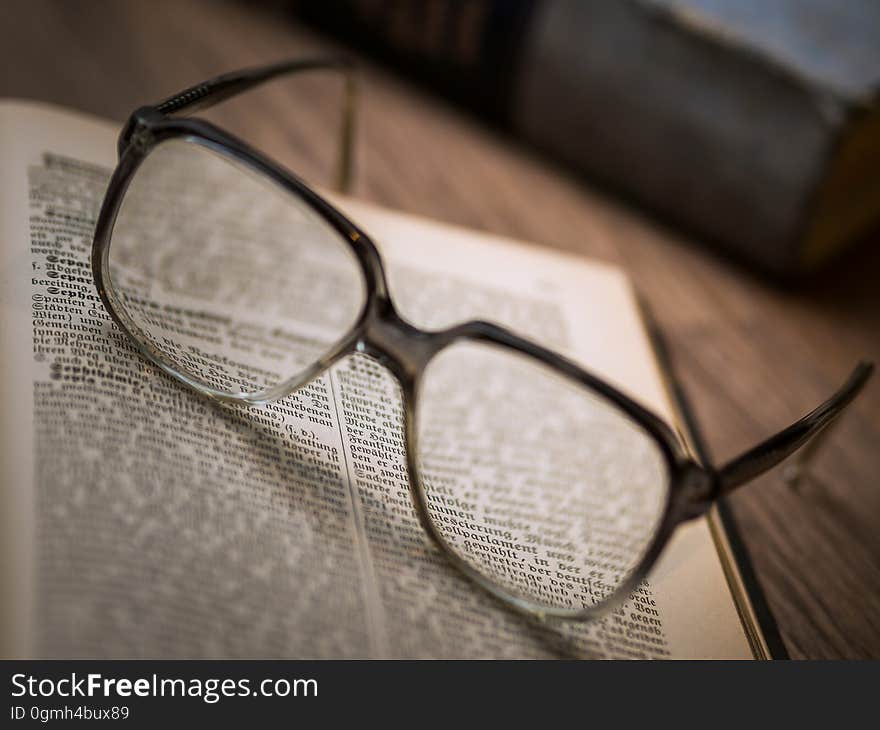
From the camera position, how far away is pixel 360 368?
408mm

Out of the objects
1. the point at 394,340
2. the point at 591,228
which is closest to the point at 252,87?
the point at 394,340

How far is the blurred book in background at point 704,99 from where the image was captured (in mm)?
527

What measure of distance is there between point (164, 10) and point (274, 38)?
0.09 meters

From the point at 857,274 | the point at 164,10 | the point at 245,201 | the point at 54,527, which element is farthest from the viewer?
the point at 164,10

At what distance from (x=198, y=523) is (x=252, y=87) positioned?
230 millimetres

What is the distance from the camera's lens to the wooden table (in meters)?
0.45

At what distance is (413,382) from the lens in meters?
0.36

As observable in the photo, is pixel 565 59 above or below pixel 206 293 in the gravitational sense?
above

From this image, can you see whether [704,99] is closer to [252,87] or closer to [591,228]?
[591,228]

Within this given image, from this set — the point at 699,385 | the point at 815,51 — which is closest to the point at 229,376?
the point at 699,385

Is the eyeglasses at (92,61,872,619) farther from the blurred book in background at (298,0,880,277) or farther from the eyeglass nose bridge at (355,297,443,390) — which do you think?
the blurred book in background at (298,0,880,277)

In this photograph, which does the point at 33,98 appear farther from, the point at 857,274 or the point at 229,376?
the point at 857,274

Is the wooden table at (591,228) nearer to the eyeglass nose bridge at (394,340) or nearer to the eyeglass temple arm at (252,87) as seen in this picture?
the eyeglass temple arm at (252,87)

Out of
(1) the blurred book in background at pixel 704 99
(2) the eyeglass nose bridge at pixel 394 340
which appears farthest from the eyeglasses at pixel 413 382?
(1) the blurred book in background at pixel 704 99
